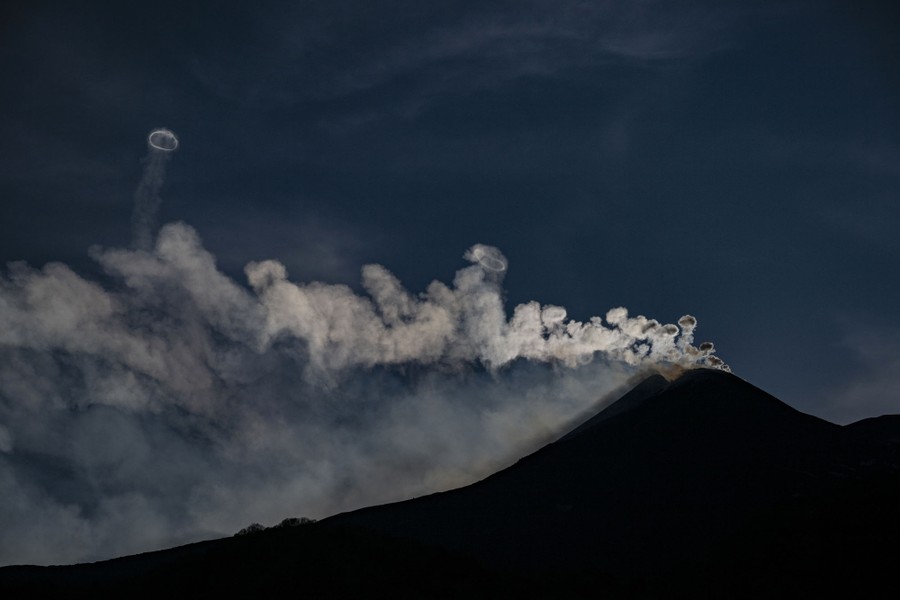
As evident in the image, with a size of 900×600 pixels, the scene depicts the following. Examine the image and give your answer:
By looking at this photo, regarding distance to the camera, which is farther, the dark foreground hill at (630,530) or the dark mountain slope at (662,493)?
the dark mountain slope at (662,493)

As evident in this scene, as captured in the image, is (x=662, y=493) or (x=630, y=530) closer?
(x=630, y=530)

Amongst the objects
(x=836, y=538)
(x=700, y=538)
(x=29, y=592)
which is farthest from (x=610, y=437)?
Result: (x=29, y=592)

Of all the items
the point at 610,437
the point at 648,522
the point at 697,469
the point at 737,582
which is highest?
the point at 610,437

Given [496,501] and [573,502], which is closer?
[573,502]

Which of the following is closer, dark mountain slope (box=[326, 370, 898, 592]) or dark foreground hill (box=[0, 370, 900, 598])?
dark foreground hill (box=[0, 370, 900, 598])

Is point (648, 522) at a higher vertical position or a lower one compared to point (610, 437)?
lower

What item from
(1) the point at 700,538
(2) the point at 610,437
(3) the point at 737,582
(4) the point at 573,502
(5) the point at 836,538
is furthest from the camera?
(2) the point at 610,437

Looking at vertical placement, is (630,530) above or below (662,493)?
below

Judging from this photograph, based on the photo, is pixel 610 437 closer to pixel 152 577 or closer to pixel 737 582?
pixel 737 582
